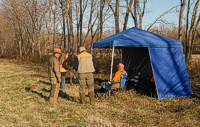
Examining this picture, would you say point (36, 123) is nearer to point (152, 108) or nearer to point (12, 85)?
point (152, 108)

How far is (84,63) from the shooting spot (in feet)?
23.6

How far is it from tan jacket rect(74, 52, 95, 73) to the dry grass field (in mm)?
1056

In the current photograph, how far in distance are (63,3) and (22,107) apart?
19.9 meters

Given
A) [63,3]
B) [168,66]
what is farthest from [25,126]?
[63,3]

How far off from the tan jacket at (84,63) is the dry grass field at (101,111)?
3.47 feet

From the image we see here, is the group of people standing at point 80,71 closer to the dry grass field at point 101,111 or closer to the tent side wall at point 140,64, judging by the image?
the dry grass field at point 101,111

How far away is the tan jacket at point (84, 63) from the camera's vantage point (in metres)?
7.15

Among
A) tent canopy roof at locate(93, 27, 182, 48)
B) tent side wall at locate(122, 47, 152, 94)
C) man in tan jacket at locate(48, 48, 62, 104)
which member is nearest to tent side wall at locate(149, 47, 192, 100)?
tent canopy roof at locate(93, 27, 182, 48)

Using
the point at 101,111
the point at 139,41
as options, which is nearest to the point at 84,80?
the point at 101,111

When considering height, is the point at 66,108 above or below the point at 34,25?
below

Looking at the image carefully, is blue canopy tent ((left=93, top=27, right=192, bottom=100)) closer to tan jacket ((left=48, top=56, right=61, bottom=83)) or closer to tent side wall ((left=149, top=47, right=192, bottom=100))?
tent side wall ((left=149, top=47, right=192, bottom=100))

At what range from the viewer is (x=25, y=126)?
5391 mm

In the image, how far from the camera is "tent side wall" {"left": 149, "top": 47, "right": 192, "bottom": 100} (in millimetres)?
8289

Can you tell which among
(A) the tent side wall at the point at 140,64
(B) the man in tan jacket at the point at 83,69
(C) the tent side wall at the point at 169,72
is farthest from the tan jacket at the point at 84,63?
(A) the tent side wall at the point at 140,64
